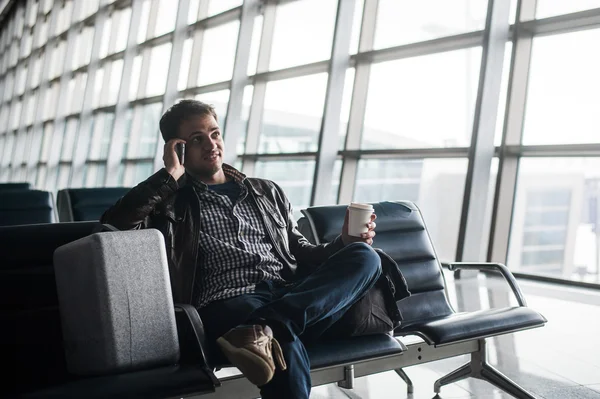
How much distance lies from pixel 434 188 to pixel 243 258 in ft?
8.78

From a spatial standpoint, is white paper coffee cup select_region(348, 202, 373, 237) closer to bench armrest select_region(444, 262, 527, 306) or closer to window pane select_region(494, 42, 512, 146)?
bench armrest select_region(444, 262, 527, 306)

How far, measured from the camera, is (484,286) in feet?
12.5

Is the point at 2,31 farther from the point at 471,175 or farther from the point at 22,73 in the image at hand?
the point at 471,175

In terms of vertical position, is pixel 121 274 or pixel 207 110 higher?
pixel 207 110

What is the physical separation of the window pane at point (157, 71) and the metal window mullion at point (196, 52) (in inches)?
34.4

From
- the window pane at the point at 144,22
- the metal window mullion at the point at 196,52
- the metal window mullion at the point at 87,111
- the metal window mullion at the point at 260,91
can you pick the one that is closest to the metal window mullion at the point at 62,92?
the metal window mullion at the point at 87,111

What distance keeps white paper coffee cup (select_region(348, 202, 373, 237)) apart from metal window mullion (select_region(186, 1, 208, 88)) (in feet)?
18.8

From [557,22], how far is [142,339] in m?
3.06

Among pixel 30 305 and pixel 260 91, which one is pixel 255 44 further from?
pixel 30 305

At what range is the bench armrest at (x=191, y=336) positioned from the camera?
1575 mm

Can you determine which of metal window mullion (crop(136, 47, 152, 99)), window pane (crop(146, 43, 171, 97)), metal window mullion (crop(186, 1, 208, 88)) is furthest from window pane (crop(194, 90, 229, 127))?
metal window mullion (crop(136, 47, 152, 99))

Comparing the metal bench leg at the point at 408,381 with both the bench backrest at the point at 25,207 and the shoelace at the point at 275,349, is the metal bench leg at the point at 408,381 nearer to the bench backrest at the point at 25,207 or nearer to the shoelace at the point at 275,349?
the shoelace at the point at 275,349

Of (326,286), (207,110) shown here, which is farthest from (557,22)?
(326,286)

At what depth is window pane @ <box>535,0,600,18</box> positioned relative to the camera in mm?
3355
